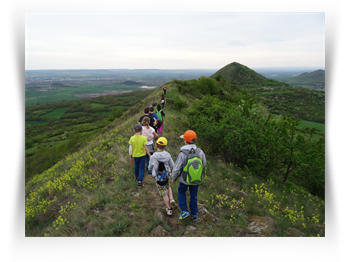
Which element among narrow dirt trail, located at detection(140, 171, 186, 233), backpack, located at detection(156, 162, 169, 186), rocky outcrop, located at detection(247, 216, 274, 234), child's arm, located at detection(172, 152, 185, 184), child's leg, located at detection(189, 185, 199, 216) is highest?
child's arm, located at detection(172, 152, 185, 184)

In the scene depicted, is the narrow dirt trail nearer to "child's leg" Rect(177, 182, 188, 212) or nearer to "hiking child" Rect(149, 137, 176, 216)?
"child's leg" Rect(177, 182, 188, 212)

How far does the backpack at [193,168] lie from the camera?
12.5 feet

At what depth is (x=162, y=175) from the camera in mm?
4301

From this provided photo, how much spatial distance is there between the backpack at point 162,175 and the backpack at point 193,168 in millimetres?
610

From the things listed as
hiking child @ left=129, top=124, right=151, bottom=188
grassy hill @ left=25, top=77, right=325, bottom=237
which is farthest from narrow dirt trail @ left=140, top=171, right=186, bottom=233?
hiking child @ left=129, top=124, right=151, bottom=188

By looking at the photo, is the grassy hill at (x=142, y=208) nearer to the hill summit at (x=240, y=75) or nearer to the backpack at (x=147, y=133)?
the backpack at (x=147, y=133)

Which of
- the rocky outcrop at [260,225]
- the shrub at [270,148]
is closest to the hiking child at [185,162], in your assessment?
the rocky outcrop at [260,225]

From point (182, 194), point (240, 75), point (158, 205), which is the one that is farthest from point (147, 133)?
point (240, 75)

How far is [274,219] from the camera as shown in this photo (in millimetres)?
4895

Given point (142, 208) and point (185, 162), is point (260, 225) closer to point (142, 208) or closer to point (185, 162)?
Result: point (185, 162)

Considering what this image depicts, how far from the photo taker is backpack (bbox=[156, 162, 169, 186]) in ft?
13.9

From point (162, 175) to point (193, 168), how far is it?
0.95 m

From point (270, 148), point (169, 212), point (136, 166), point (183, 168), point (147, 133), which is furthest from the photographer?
point (270, 148)

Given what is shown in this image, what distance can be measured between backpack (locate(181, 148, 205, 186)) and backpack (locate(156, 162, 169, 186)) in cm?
61
